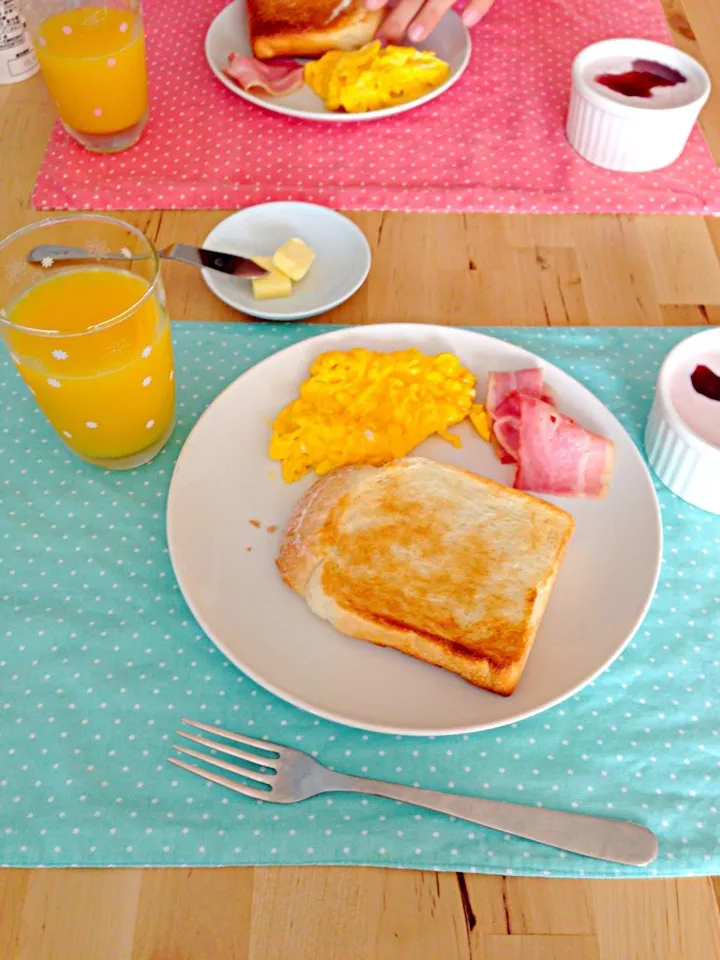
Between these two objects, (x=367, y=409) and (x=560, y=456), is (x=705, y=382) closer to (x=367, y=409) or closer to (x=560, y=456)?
(x=560, y=456)

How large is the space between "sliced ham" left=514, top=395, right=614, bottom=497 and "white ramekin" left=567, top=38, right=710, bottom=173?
948 millimetres

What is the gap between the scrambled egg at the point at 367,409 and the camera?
143cm

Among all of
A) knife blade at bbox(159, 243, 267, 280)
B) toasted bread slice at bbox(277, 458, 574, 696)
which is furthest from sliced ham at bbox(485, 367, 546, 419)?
knife blade at bbox(159, 243, 267, 280)

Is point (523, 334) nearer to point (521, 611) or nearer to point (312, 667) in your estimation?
point (521, 611)

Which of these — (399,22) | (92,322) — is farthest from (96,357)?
(399,22)

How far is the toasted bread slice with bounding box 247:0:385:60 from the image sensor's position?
2141mm

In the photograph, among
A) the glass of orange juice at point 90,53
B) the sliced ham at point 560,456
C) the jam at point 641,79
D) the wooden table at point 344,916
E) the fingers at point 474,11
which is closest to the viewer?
the wooden table at point 344,916

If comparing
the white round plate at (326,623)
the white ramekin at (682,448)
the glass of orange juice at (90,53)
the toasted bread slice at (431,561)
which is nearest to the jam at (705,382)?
the white ramekin at (682,448)

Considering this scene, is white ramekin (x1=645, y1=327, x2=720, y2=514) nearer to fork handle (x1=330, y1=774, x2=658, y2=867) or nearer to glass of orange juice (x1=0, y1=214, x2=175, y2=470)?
fork handle (x1=330, y1=774, x2=658, y2=867)

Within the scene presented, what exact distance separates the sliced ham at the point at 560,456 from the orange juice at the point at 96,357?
2.08 feet

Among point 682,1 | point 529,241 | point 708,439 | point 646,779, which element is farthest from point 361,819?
point 682,1

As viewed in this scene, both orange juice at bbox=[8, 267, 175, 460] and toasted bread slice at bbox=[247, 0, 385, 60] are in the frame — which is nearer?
orange juice at bbox=[8, 267, 175, 460]

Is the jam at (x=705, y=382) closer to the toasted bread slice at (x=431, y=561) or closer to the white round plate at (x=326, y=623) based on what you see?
the white round plate at (x=326, y=623)

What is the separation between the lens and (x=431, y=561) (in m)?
1.27
